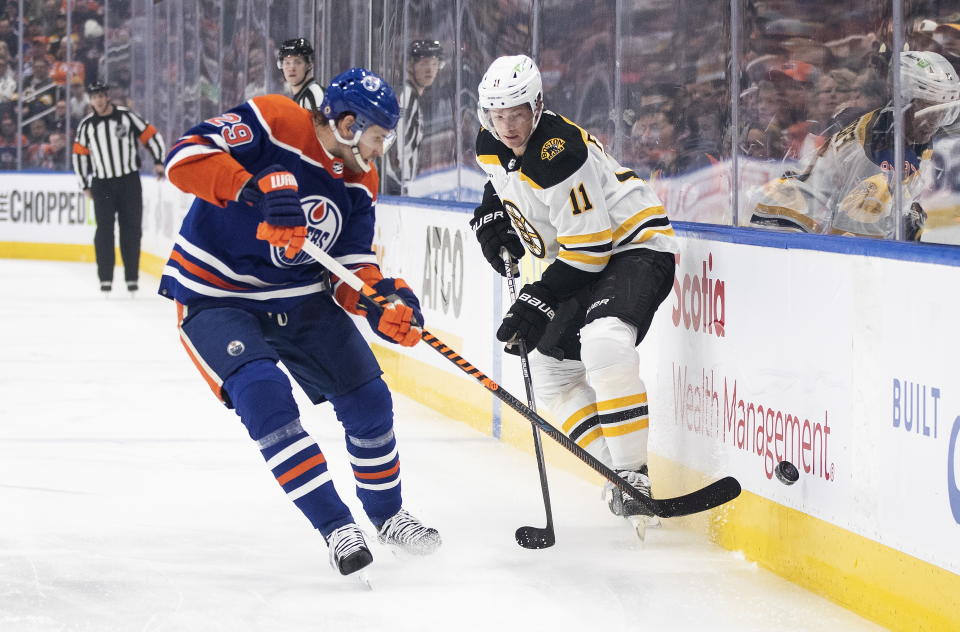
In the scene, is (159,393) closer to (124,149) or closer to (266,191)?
(266,191)

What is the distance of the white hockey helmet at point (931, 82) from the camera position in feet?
8.49

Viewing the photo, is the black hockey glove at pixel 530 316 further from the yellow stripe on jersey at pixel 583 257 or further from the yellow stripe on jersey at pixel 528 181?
the yellow stripe on jersey at pixel 528 181

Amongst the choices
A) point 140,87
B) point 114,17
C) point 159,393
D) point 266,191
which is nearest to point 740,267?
point 266,191

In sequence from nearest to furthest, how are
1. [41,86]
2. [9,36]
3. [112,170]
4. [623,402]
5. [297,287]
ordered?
[297,287], [623,402], [112,170], [41,86], [9,36]

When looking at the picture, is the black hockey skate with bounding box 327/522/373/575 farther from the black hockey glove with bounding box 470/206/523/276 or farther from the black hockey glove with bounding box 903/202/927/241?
the black hockey glove with bounding box 903/202/927/241

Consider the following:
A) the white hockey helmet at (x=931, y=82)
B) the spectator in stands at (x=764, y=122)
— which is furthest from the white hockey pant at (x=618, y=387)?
the white hockey helmet at (x=931, y=82)

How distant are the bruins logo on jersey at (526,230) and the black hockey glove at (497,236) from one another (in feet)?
0.21

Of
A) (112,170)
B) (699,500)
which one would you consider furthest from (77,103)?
(699,500)

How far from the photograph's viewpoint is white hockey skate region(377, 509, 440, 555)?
9.95 feet

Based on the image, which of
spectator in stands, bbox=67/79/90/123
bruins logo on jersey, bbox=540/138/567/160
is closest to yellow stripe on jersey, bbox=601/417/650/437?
bruins logo on jersey, bbox=540/138/567/160

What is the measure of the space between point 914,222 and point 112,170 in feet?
23.9

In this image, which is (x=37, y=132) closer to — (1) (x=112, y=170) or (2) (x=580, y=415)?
(1) (x=112, y=170)

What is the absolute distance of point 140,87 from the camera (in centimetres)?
1233

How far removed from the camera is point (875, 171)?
9.32 ft
